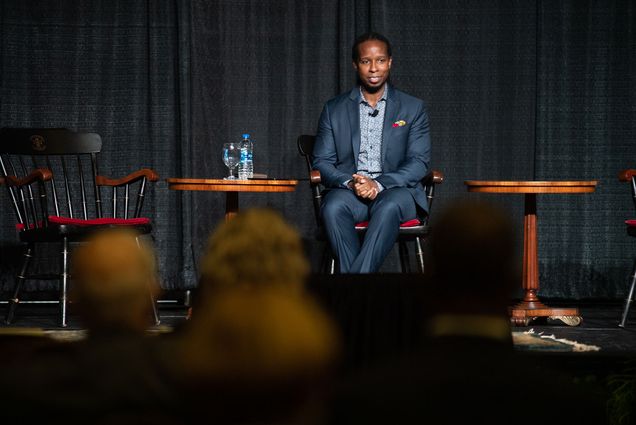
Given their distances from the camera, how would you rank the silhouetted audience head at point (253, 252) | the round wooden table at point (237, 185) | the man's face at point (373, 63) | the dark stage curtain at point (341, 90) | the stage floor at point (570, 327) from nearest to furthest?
the silhouetted audience head at point (253, 252) < the stage floor at point (570, 327) < the round wooden table at point (237, 185) < the man's face at point (373, 63) < the dark stage curtain at point (341, 90)

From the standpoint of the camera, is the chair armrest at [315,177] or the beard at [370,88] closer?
the chair armrest at [315,177]

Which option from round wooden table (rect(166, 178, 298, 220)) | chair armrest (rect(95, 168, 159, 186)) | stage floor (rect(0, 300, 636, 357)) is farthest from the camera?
chair armrest (rect(95, 168, 159, 186))

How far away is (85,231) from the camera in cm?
414

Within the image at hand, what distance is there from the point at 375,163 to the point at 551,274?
5.52 feet

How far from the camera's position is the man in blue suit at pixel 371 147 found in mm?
4113

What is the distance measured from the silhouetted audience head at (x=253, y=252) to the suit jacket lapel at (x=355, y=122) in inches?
130

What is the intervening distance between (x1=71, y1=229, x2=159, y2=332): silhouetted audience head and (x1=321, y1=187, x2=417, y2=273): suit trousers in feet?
9.66

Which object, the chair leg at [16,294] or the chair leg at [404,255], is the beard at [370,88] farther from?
the chair leg at [16,294]

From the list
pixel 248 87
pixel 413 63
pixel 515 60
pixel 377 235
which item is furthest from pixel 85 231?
pixel 515 60

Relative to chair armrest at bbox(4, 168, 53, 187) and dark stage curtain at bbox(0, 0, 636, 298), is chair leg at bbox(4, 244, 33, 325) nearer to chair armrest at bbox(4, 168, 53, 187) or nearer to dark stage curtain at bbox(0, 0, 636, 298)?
chair armrest at bbox(4, 168, 53, 187)

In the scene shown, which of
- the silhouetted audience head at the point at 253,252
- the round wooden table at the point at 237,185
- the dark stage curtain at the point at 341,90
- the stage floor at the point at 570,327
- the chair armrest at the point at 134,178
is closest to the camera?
the silhouetted audience head at the point at 253,252

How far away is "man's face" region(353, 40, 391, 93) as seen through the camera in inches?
171

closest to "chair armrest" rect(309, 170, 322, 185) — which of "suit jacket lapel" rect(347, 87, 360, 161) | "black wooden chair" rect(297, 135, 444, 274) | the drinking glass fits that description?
"black wooden chair" rect(297, 135, 444, 274)

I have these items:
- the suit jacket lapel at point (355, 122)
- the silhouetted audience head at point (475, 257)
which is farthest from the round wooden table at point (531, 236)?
the silhouetted audience head at point (475, 257)
